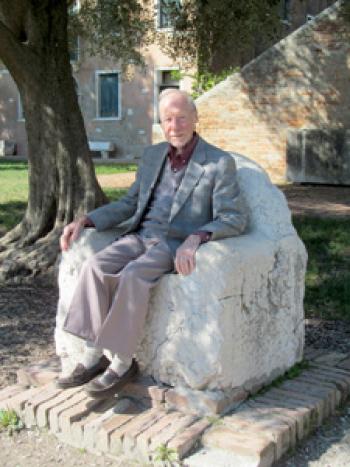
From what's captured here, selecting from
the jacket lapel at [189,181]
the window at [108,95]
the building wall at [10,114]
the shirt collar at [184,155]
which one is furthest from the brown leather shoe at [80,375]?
the building wall at [10,114]

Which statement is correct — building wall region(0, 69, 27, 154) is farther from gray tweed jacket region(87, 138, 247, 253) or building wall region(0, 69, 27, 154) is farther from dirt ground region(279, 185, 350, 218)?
gray tweed jacket region(87, 138, 247, 253)

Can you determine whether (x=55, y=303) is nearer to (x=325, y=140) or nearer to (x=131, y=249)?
(x=131, y=249)

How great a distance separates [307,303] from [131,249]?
104 inches

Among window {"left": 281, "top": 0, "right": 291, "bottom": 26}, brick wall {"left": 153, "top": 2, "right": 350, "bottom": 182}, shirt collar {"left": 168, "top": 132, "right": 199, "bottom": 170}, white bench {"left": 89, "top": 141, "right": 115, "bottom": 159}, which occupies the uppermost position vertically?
window {"left": 281, "top": 0, "right": 291, "bottom": 26}

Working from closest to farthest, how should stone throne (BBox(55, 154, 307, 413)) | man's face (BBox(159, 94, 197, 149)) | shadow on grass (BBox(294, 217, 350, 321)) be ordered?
stone throne (BBox(55, 154, 307, 413)) < man's face (BBox(159, 94, 197, 149)) < shadow on grass (BBox(294, 217, 350, 321))

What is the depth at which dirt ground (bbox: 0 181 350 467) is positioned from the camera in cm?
355

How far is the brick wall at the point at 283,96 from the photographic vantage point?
14578 mm

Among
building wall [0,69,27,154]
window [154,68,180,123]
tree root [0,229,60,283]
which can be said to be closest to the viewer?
tree root [0,229,60,283]

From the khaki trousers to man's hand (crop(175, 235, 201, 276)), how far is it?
17 cm

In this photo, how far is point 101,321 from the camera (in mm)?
3709

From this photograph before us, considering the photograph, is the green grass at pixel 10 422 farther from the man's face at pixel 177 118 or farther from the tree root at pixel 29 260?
the tree root at pixel 29 260

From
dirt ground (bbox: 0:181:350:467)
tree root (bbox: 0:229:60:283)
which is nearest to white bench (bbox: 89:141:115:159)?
tree root (bbox: 0:229:60:283)

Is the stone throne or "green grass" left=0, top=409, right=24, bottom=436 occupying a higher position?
the stone throne

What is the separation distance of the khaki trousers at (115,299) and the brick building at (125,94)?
76.4 feet
